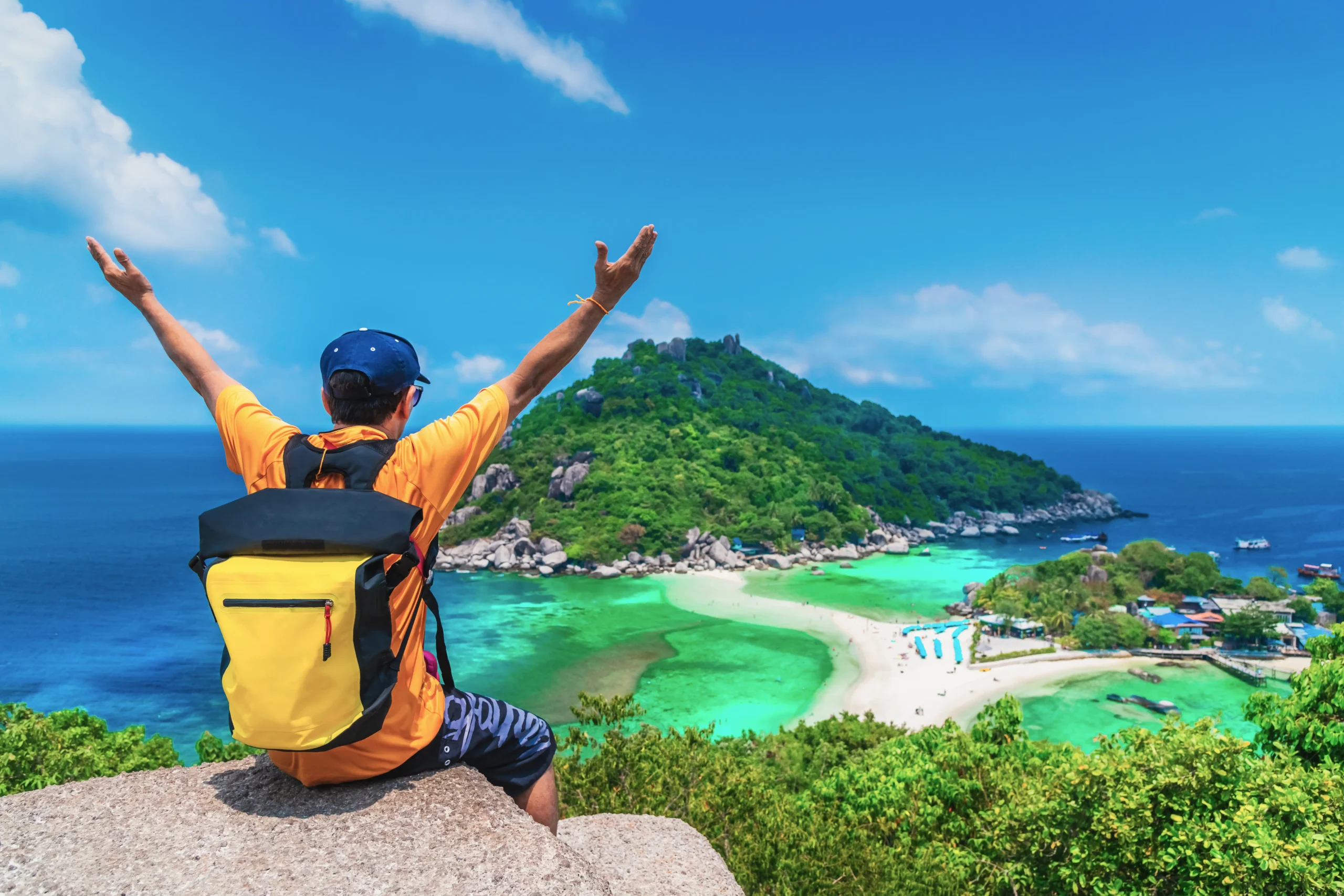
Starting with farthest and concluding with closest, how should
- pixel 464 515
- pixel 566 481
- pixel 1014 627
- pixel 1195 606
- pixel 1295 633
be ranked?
pixel 566 481, pixel 464 515, pixel 1195 606, pixel 1014 627, pixel 1295 633

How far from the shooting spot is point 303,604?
5.20 feet

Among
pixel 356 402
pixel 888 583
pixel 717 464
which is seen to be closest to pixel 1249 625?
pixel 888 583

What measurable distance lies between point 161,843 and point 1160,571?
53289 mm

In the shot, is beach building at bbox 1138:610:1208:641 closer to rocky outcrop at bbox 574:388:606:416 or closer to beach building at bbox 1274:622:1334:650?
beach building at bbox 1274:622:1334:650

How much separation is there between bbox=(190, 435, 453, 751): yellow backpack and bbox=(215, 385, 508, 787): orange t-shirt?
159 millimetres

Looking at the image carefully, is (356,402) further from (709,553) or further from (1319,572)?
(1319,572)

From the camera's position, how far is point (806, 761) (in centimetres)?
1772

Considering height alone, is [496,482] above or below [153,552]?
above

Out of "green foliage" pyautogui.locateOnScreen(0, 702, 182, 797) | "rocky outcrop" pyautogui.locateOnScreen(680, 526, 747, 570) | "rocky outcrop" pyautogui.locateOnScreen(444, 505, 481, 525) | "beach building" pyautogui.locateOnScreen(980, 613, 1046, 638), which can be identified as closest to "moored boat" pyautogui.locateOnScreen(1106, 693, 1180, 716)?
"beach building" pyautogui.locateOnScreen(980, 613, 1046, 638)

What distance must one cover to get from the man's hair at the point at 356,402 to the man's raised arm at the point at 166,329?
0.54 metres

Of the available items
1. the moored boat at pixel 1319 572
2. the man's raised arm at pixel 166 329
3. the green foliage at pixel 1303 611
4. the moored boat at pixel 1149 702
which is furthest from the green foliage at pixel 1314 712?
the moored boat at pixel 1319 572

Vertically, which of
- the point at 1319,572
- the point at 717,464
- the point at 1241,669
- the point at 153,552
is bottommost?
the point at 153,552

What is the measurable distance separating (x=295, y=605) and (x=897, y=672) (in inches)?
1327

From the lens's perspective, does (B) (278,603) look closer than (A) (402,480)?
Yes
